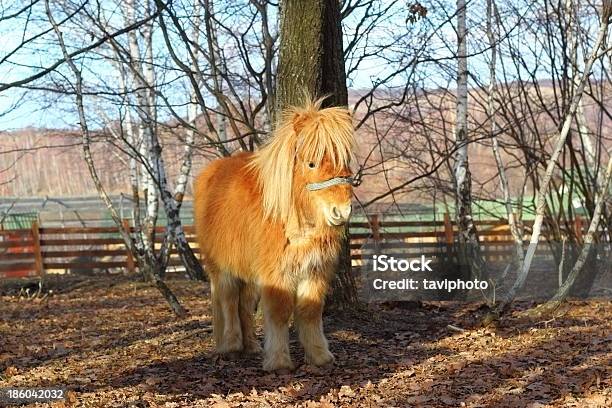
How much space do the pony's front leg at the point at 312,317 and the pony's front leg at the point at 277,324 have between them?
0.40 ft

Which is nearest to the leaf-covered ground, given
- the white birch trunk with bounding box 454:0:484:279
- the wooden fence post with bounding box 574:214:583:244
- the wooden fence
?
the white birch trunk with bounding box 454:0:484:279

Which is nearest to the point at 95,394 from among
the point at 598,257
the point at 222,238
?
the point at 222,238

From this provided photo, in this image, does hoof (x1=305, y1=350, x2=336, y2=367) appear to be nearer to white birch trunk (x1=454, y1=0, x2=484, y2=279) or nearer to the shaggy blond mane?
the shaggy blond mane

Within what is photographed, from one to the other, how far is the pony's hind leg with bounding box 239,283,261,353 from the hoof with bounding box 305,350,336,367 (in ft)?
2.52

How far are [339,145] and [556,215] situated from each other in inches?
265

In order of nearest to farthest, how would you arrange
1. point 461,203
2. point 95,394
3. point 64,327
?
point 95,394 < point 64,327 < point 461,203

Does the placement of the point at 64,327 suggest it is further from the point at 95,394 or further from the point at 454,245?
the point at 454,245

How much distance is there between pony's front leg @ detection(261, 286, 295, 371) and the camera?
5625mm

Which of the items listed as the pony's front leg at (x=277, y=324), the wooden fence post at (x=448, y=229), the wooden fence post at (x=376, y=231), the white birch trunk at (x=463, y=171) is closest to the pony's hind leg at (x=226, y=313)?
the pony's front leg at (x=277, y=324)

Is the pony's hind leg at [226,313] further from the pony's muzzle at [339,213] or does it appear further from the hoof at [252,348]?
the pony's muzzle at [339,213]

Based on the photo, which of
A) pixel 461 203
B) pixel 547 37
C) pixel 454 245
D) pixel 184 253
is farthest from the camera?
pixel 184 253

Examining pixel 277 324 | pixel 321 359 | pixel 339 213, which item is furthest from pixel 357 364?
pixel 339 213

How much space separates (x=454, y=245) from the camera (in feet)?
41.6

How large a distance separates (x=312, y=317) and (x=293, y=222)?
2.40 feet
